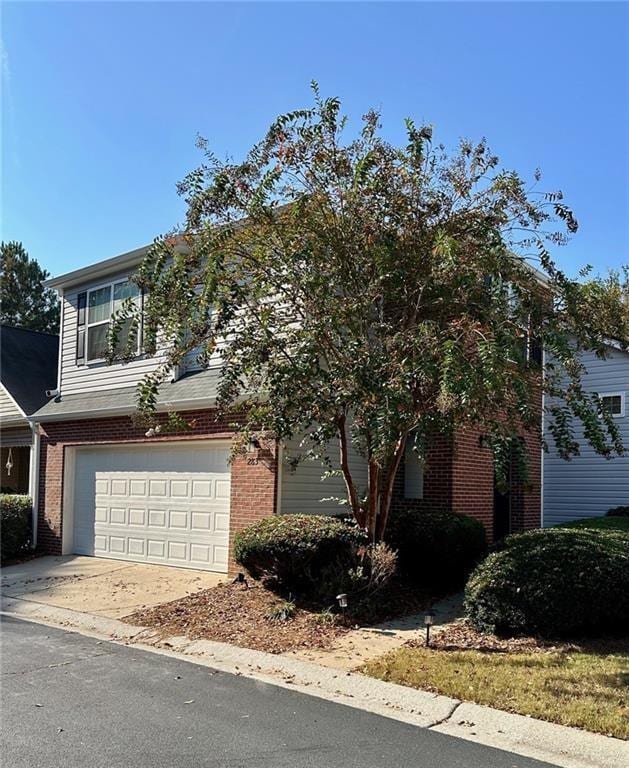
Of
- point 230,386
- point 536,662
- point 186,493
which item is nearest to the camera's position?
point 536,662

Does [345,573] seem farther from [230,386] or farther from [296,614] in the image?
[230,386]

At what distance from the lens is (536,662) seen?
6691 millimetres

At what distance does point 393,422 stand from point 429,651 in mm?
2392

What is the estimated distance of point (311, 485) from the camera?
1157 centimetres

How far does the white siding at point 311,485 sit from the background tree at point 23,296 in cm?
2891

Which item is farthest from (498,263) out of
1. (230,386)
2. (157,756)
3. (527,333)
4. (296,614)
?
(157,756)

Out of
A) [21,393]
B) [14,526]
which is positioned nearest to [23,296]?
[21,393]

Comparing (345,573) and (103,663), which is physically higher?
(345,573)

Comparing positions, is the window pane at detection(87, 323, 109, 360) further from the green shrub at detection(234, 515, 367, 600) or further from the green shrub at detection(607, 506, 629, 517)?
the green shrub at detection(607, 506, 629, 517)

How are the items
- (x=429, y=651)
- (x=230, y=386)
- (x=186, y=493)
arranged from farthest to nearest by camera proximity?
(x=186, y=493) < (x=230, y=386) < (x=429, y=651)

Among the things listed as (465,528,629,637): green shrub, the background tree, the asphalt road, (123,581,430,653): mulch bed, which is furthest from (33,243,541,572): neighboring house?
the background tree

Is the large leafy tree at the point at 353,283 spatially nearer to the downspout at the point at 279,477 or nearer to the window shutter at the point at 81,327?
the downspout at the point at 279,477

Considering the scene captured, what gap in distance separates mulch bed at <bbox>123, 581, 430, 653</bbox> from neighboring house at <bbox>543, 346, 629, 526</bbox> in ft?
26.3

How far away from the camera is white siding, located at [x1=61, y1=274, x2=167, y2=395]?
1416 centimetres
